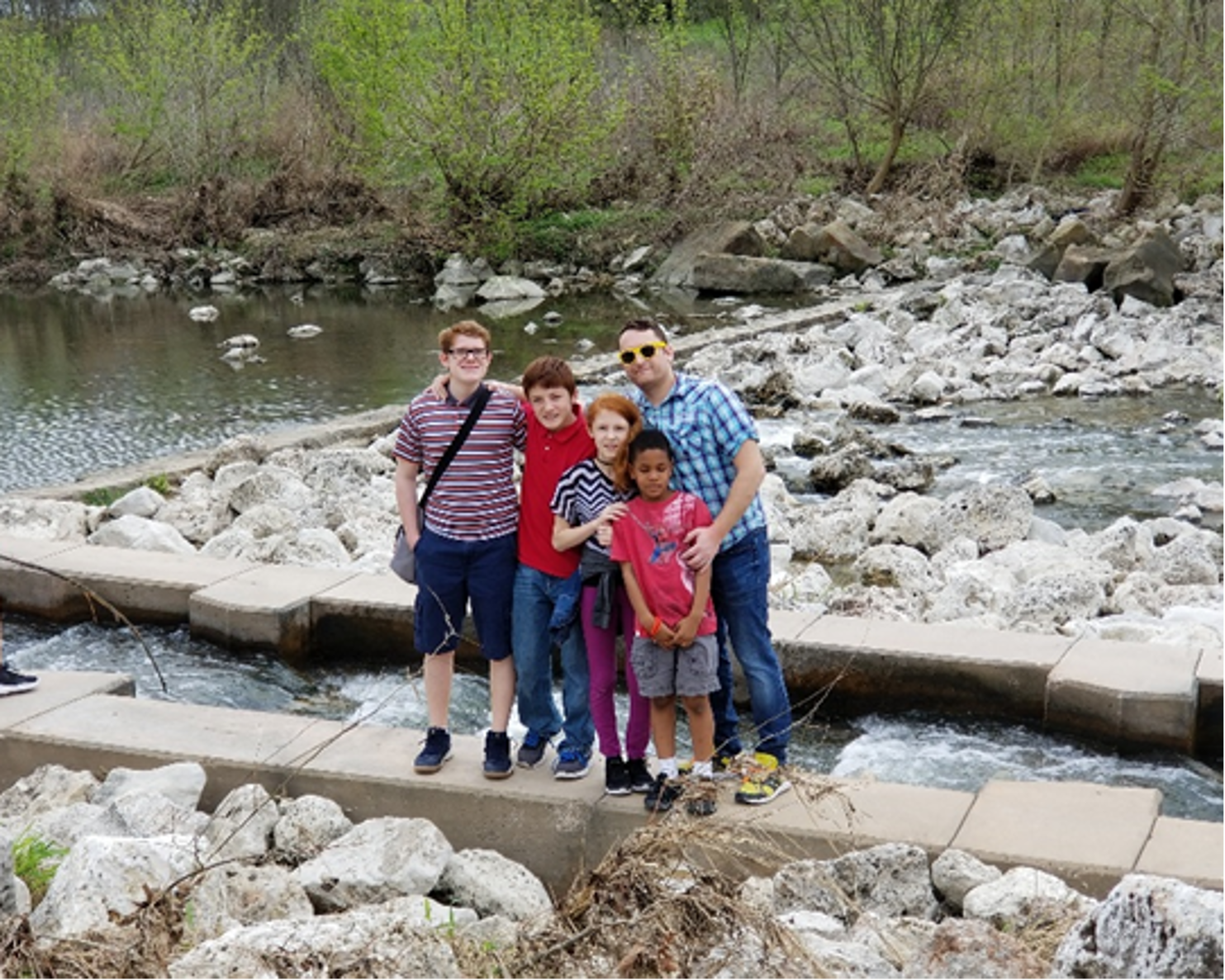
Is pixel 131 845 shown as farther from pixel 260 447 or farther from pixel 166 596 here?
pixel 260 447

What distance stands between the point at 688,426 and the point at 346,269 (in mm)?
25392

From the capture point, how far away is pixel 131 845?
14.4ft

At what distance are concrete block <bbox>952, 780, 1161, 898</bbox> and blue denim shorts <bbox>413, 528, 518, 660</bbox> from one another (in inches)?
67.6

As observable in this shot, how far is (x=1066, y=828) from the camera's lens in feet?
16.2

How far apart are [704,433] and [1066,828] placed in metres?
1.73

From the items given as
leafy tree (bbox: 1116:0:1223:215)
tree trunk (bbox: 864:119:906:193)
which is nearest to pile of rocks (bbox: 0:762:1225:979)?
leafy tree (bbox: 1116:0:1223:215)

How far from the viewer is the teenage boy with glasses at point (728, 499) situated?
4984 millimetres

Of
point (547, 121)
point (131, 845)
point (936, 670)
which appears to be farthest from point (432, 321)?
point (131, 845)

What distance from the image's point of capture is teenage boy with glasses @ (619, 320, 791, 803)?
498 centimetres

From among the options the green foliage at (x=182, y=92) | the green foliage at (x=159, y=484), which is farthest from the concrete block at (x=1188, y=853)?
the green foliage at (x=182, y=92)

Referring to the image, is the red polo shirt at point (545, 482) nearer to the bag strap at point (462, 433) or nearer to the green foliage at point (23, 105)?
the bag strap at point (462, 433)

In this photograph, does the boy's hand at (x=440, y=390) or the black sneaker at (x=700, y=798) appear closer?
the black sneaker at (x=700, y=798)

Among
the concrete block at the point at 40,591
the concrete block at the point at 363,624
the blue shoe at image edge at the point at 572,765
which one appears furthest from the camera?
the concrete block at the point at 40,591

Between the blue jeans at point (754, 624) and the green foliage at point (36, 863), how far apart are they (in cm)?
224
